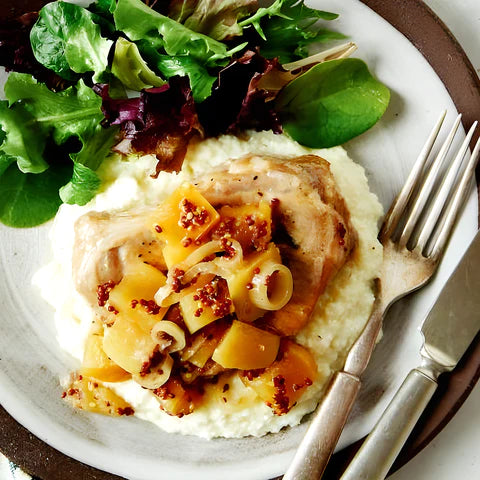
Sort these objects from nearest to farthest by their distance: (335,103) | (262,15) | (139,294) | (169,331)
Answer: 1. (169,331)
2. (139,294)
3. (262,15)
4. (335,103)

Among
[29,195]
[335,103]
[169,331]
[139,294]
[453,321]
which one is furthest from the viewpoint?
[29,195]

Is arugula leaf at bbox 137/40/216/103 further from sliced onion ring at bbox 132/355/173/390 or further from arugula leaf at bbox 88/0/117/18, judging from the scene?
sliced onion ring at bbox 132/355/173/390

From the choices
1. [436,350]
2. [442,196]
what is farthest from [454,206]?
[436,350]

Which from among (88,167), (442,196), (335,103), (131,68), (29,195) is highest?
(335,103)

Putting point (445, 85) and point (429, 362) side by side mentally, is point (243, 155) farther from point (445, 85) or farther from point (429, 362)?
point (429, 362)

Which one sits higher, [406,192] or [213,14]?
[213,14]

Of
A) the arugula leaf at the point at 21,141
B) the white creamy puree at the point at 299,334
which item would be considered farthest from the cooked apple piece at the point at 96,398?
the arugula leaf at the point at 21,141

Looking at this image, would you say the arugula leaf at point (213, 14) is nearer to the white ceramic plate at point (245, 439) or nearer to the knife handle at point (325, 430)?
the white ceramic plate at point (245, 439)

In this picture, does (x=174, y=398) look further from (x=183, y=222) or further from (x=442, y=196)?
(x=442, y=196)
